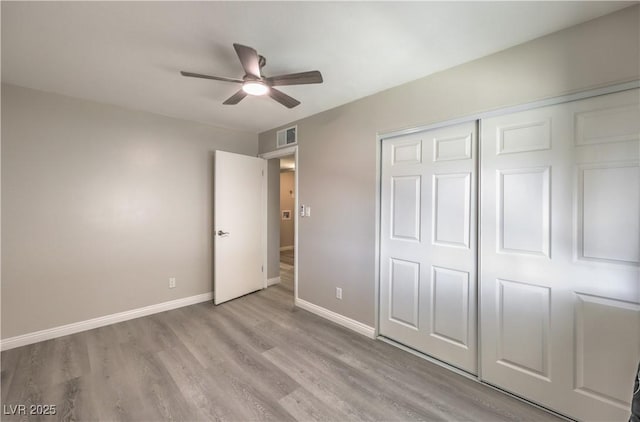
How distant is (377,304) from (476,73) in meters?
2.19

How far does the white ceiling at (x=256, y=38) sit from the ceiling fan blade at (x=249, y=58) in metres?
0.19

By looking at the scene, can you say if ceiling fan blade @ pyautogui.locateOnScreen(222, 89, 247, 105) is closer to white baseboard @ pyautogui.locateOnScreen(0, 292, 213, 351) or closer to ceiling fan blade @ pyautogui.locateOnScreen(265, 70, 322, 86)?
ceiling fan blade @ pyautogui.locateOnScreen(265, 70, 322, 86)

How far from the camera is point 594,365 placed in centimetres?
154

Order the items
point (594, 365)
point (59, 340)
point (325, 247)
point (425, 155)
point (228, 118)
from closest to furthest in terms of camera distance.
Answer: point (594, 365) → point (425, 155) → point (59, 340) → point (325, 247) → point (228, 118)

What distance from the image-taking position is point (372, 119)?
2.60 m

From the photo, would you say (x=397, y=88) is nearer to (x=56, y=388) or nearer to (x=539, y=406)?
(x=539, y=406)

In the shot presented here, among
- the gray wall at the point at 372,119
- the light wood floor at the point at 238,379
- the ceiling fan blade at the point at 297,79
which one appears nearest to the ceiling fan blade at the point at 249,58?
the ceiling fan blade at the point at 297,79

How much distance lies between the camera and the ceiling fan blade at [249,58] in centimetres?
151

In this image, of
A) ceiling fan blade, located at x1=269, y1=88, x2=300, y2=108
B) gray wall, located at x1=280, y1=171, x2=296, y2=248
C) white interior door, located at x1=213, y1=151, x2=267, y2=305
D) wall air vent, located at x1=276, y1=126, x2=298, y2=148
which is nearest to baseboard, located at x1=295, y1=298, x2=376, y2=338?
white interior door, located at x1=213, y1=151, x2=267, y2=305

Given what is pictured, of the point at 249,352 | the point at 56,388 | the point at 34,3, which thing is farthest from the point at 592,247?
the point at 56,388

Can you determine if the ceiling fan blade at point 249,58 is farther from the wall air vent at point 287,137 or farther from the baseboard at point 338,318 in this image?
the baseboard at point 338,318

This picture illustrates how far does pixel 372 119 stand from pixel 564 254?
1848mm

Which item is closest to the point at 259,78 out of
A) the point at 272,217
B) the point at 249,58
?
the point at 249,58

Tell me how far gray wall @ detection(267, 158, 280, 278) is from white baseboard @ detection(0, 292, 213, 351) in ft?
3.44
